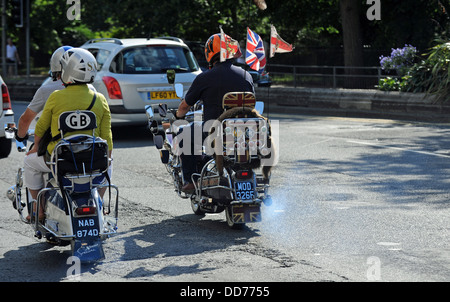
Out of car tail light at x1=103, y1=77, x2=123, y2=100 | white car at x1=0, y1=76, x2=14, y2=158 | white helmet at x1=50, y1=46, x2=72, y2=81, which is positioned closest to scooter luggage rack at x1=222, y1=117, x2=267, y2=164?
white helmet at x1=50, y1=46, x2=72, y2=81

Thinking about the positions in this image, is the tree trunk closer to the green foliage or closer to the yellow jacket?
the green foliage

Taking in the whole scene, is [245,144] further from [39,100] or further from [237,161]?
[39,100]

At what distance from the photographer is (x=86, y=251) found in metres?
6.31

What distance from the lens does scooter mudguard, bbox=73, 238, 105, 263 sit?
20.6ft

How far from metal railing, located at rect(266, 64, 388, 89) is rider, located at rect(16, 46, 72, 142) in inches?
503

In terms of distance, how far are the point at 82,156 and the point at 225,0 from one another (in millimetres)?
22371

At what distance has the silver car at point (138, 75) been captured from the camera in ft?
45.9

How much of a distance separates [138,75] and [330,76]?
7504 mm

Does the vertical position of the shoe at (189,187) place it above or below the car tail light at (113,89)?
below

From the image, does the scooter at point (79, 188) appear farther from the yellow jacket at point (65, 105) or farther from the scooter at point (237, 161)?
the scooter at point (237, 161)

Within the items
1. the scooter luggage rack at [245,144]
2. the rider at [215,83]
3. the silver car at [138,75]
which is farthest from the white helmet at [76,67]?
the silver car at [138,75]

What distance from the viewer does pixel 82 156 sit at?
628 cm

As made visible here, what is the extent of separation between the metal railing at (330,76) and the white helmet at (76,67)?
1331 cm

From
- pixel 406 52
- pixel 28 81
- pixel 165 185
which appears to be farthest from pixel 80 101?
pixel 28 81
